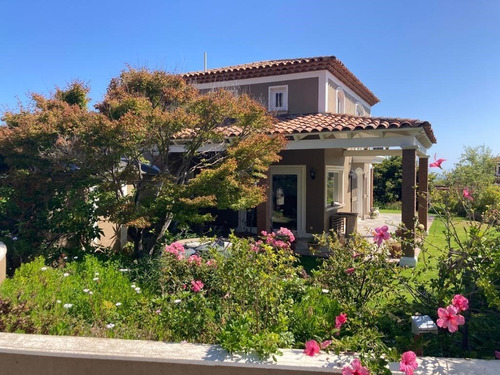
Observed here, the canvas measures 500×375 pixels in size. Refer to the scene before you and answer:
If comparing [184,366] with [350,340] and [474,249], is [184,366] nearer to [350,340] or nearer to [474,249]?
[350,340]

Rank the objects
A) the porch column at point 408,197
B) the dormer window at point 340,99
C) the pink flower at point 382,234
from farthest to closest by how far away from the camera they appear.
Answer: the dormer window at point 340,99 → the porch column at point 408,197 → the pink flower at point 382,234

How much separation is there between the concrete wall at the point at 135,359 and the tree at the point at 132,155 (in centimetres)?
323

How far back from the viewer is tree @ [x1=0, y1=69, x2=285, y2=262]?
6820 mm

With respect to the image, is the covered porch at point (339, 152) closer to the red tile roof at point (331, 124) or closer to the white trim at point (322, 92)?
the red tile roof at point (331, 124)

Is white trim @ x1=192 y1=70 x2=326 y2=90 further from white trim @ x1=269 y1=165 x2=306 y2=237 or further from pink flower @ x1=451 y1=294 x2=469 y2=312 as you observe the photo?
pink flower @ x1=451 y1=294 x2=469 y2=312

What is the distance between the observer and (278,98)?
15000 mm

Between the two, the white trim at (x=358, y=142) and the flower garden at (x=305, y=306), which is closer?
the flower garden at (x=305, y=306)

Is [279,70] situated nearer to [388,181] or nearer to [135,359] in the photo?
[135,359]

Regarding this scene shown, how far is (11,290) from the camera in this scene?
495 cm

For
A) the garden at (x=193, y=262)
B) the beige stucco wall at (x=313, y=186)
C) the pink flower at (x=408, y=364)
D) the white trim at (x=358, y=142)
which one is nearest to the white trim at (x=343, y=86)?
the beige stucco wall at (x=313, y=186)

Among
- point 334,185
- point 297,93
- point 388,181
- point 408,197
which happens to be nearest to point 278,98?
point 297,93

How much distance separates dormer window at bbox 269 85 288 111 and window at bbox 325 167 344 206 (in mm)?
3075

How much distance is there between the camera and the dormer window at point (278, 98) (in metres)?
14.8

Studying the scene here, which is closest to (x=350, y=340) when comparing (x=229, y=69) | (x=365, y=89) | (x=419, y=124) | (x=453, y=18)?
(x=419, y=124)
